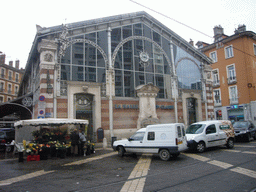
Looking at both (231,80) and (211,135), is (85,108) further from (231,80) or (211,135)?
(231,80)

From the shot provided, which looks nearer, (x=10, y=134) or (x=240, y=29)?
(x=10, y=134)

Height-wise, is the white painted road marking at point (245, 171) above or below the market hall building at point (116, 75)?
below

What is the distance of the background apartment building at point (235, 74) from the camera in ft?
105

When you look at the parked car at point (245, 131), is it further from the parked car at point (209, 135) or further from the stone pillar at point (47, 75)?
the stone pillar at point (47, 75)

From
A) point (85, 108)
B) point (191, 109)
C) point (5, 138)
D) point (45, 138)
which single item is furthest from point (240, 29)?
point (5, 138)

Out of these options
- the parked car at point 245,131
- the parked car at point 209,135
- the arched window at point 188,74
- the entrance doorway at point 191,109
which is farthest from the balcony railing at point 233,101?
the parked car at point 209,135

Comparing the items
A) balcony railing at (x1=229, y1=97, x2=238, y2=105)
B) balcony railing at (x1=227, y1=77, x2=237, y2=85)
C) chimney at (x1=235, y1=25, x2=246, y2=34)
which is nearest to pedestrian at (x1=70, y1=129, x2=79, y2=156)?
balcony railing at (x1=229, y1=97, x2=238, y2=105)

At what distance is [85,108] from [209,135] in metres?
9.88

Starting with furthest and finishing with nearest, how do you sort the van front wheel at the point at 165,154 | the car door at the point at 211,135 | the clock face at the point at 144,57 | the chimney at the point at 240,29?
the chimney at the point at 240,29
the clock face at the point at 144,57
the car door at the point at 211,135
the van front wheel at the point at 165,154

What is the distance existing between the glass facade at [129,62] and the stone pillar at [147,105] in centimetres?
72

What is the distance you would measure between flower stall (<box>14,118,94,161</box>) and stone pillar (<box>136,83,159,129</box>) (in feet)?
22.7

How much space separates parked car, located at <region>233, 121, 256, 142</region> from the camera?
17672 mm

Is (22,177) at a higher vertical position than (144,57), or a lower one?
lower

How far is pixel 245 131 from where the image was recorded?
17.7 m
